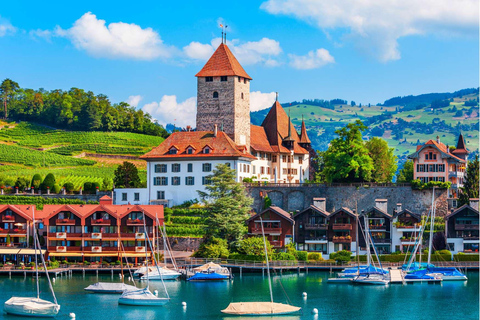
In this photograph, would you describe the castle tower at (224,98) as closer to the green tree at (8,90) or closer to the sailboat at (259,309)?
the sailboat at (259,309)

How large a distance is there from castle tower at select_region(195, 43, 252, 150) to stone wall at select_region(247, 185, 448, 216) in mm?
8634

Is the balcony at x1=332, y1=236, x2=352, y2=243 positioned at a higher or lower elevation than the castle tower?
lower

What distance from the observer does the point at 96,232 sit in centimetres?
7831

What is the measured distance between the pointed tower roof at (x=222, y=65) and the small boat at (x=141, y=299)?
1554 inches

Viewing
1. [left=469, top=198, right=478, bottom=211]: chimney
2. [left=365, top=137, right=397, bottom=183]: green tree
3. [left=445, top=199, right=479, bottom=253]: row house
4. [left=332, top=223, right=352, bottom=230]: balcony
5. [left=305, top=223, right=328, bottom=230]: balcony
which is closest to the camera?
[left=445, top=199, right=479, bottom=253]: row house

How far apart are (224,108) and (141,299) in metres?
38.7

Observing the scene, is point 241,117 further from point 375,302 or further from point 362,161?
point 375,302

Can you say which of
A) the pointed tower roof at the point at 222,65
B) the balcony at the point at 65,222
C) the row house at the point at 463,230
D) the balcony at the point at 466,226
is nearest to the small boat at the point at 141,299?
the balcony at the point at 65,222

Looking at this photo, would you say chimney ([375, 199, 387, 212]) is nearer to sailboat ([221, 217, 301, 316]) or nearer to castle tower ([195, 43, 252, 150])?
castle tower ([195, 43, 252, 150])

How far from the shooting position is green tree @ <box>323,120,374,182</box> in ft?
287

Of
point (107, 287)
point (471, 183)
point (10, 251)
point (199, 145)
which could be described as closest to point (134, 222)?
point (10, 251)

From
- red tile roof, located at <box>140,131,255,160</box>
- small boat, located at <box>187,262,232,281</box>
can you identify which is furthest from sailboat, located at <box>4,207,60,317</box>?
red tile roof, located at <box>140,131,255,160</box>

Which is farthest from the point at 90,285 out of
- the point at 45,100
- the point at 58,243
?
the point at 45,100

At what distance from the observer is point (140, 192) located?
90688 millimetres
